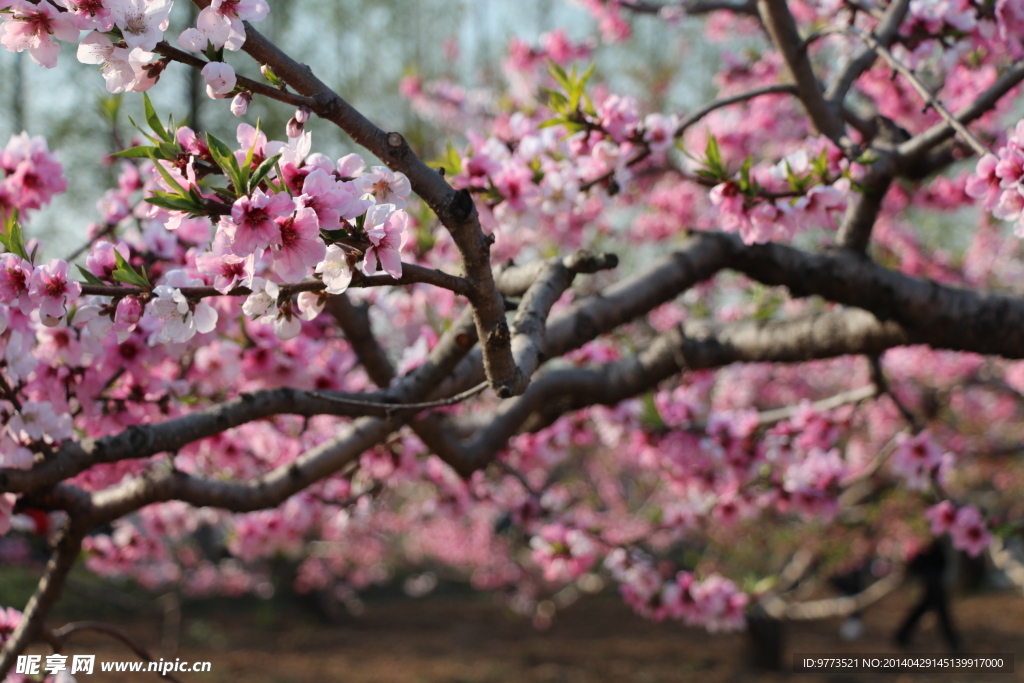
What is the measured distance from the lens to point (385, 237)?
118 cm

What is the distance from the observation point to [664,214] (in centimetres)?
734

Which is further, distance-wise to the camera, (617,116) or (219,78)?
(617,116)

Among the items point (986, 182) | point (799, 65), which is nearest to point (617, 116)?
point (799, 65)

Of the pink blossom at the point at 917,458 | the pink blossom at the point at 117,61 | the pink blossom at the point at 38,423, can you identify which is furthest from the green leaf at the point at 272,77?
the pink blossom at the point at 917,458

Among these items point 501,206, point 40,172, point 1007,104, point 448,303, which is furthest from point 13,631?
point 1007,104

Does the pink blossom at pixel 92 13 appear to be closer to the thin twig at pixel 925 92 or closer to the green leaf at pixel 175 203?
the green leaf at pixel 175 203

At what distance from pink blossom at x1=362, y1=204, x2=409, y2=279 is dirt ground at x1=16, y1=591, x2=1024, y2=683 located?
6.96m

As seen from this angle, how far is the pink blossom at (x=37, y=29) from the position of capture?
1.16m

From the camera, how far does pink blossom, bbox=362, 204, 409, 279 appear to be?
3.83 ft

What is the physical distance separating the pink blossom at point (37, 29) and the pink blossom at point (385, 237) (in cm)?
57

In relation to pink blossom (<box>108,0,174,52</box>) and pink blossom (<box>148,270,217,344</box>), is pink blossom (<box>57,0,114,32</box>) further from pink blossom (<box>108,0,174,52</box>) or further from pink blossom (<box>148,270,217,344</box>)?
pink blossom (<box>148,270,217,344</box>)

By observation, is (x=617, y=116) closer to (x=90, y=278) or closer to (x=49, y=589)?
(x=90, y=278)

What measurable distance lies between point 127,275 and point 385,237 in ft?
1.85

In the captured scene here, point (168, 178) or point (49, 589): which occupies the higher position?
point (168, 178)
